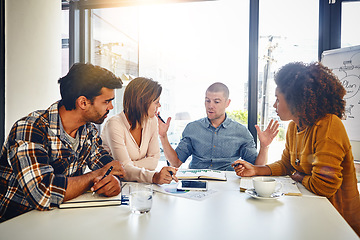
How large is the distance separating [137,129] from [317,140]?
1.19 m

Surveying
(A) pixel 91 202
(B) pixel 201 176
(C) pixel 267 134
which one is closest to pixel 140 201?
(A) pixel 91 202

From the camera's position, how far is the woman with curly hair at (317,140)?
57.3 inches

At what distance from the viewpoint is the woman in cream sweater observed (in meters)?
1.98

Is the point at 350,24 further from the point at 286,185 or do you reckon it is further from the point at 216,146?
the point at 286,185

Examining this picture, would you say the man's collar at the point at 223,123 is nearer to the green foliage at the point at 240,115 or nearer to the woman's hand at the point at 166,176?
the green foliage at the point at 240,115

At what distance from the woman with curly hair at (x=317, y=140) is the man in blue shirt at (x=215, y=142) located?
755 millimetres

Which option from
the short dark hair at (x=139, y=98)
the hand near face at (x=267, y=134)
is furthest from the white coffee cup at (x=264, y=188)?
the short dark hair at (x=139, y=98)

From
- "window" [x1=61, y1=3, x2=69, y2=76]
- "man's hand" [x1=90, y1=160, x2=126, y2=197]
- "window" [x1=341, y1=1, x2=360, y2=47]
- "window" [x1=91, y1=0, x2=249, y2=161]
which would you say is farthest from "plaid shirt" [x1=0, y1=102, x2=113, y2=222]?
"window" [x1=341, y1=1, x2=360, y2=47]

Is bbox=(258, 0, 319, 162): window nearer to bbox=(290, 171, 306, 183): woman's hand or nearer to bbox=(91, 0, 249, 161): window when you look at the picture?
bbox=(91, 0, 249, 161): window

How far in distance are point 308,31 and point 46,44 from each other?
2.77m

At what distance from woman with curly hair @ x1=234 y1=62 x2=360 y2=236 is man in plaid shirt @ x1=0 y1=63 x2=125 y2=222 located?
0.83m

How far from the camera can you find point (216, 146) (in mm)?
2615

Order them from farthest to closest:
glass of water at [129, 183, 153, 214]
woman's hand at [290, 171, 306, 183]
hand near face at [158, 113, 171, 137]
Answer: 1. hand near face at [158, 113, 171, 137]
2. woman's hand at [290, 171, 306, 183]
3. glass of water at [129, 183, 153, 214]

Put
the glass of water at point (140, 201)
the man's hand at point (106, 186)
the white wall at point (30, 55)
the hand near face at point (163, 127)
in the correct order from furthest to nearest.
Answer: the white wall at point (30, 55) → the hand near face at point (163, 127) → the man's hand at point (106, 186) → the glass of water at point (140, 201)
